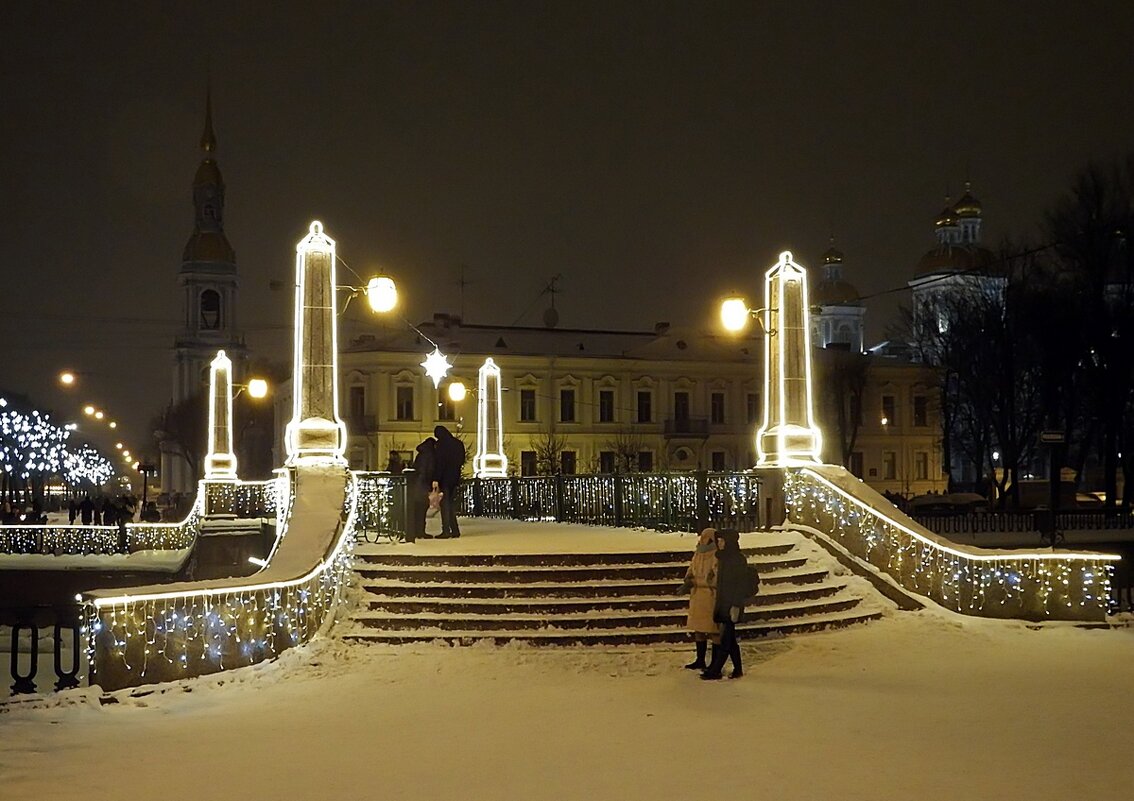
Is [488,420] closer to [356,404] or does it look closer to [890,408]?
[356,404]

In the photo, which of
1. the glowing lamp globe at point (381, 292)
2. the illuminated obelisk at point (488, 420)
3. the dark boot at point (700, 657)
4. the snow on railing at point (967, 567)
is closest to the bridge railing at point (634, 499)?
the snow on railing at point (967, 567)

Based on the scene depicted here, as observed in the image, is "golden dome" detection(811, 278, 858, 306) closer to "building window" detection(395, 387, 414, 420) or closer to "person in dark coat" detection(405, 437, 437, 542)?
"building window" detection(395, 387, 414, 420)

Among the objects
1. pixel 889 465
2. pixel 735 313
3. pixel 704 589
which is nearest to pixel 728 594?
pixel 704 589

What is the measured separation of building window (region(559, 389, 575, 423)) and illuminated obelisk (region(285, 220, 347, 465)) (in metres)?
48.5

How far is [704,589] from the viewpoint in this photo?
11.6 m

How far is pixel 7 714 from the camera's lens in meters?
10.3

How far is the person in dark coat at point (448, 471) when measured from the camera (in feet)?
61.1

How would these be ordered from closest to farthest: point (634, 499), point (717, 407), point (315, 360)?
point (315, 360), point (634, 499), point (717, 407)

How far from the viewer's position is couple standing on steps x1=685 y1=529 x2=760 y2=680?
1149 cm

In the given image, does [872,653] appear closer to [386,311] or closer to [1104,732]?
[1104,732]

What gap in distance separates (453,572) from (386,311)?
17.8 feet

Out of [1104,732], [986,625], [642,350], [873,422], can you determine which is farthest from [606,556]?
[873,422]

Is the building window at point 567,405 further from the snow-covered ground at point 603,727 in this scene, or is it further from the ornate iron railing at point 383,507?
the snow-covered ground at point 603,727

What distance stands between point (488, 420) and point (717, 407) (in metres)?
36.5
